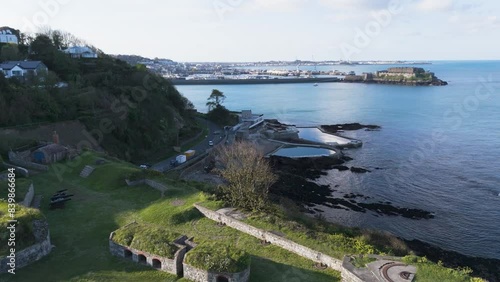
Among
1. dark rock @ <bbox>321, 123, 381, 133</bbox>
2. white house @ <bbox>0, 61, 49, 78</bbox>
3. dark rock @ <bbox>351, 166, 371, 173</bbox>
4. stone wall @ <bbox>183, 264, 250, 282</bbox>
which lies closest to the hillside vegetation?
white house @ <bbox>0, 61, 49, 78</bbox>

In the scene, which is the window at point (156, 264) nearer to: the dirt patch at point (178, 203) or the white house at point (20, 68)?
the dirt patch at point (178, 203)

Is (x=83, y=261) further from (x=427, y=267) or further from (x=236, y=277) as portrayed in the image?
(x=427, y=267)

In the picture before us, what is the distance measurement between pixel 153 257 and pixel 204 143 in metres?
39.9

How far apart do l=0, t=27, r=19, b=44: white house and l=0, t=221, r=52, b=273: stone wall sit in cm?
6055

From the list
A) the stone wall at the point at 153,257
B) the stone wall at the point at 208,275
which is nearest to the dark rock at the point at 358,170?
the stone wall at the point at 208,275

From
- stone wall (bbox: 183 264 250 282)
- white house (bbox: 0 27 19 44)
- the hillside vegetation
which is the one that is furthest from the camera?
white house (bbox: 0 27 19 44)

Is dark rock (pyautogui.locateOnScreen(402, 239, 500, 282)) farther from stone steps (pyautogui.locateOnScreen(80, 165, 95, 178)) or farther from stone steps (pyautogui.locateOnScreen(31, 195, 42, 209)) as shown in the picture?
stone steps (pyautogui.locateOnScreen(31, 195, 42, 209))

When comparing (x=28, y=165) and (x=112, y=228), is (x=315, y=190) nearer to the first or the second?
(x=112, y=228)

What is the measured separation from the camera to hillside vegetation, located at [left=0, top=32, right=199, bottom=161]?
4241 centimetres

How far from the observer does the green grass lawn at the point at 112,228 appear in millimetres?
15719

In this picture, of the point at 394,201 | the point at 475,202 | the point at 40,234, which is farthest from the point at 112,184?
the point at 475,202

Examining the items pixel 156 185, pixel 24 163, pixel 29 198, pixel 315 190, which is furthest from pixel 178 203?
pixel 315 190

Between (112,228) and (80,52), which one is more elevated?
(80,52)

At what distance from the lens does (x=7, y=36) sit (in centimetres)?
6438
